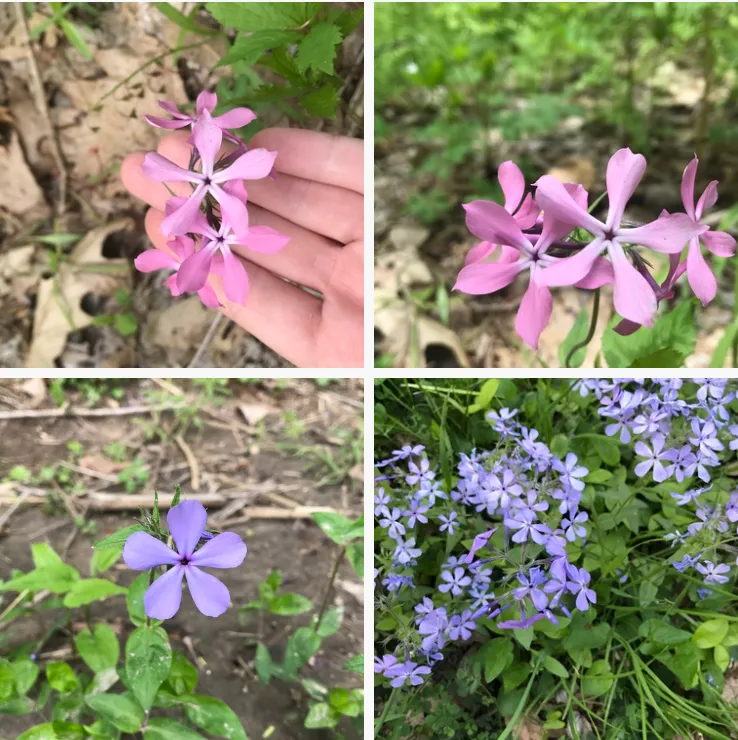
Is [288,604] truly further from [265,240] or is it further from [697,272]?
[697,272]

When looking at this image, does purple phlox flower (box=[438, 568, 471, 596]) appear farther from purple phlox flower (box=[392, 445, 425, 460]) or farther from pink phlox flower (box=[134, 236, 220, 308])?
pink phlox flower (box=[134, 236, 220, 308])

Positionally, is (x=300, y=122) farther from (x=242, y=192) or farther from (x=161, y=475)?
(x=161, y=475)

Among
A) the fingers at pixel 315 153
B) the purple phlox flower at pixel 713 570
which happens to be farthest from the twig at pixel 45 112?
the purple phlox flower at pixel 713 570

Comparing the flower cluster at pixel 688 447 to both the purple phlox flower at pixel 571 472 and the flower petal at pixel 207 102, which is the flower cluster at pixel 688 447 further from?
the flower petal at pixel 207 102

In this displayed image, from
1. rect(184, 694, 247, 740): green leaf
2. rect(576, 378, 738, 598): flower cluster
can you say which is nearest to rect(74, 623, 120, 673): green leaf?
rect(184, 694, 247, 740): green leaf

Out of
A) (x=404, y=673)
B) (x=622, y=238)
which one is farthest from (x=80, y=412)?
(x=622, y=238)

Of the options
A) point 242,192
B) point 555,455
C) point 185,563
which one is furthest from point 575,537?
point 242,192
